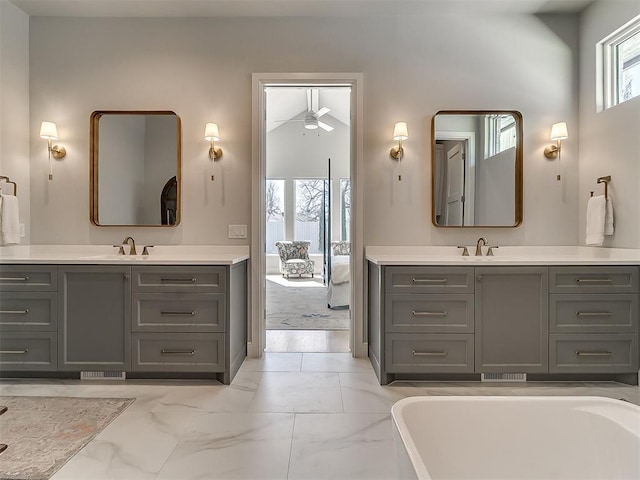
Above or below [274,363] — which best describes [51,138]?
above

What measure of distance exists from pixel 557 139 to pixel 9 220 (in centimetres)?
427

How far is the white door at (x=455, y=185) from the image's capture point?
3.20 metres

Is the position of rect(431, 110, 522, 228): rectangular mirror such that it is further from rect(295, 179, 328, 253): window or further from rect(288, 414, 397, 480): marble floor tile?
rect(295, 179, 328, 253): window

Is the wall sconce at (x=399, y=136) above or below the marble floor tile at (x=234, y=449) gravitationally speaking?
above

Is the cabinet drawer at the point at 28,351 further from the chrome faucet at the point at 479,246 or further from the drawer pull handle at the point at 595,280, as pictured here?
the drawer pull handle at the point at 595,280

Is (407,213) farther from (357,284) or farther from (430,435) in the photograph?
(430,435)

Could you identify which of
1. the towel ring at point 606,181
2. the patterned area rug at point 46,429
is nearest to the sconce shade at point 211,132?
the patterned area rug at point 46,429

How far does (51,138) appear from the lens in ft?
10.3

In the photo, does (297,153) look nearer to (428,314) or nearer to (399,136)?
(399,136)

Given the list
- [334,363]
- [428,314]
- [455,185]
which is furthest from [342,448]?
[455,185]

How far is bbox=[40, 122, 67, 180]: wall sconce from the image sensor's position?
3.09m

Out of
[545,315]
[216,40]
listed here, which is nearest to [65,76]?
[216,40]

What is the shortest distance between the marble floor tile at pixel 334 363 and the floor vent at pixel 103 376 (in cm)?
128

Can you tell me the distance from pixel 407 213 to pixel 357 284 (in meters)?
0.72
